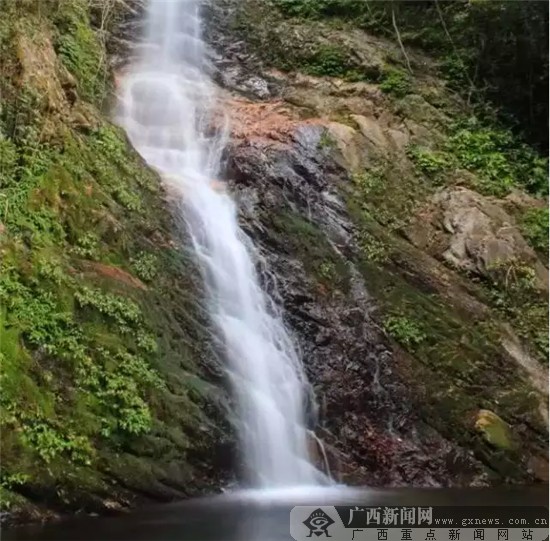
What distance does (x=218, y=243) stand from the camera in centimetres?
981

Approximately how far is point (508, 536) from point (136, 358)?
4.09 meters

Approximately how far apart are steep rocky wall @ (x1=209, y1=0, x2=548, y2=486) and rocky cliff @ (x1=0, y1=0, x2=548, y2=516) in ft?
0.11

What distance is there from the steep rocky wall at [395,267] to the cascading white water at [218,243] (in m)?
0.42

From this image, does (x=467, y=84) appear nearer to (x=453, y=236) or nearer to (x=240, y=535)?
(x=453, y=236)

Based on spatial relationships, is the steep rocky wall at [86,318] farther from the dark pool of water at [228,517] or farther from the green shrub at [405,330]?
the green shrub at [405,330]

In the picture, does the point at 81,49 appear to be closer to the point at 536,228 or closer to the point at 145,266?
the point at 145,266

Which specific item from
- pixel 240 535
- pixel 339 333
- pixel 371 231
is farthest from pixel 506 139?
pixel 240 535

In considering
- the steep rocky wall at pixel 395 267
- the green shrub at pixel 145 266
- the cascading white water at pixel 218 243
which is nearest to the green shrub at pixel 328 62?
the steep rocky wall at pixel 395 267

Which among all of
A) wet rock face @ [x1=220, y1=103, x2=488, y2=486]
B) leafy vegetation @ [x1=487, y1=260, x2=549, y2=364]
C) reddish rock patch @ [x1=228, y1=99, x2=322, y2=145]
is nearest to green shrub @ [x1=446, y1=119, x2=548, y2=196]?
leafy vegetation @ [x1=487, y1=260, x2=549, y2=364]

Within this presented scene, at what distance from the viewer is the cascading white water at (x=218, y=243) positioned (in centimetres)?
784

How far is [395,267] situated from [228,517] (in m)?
5.59

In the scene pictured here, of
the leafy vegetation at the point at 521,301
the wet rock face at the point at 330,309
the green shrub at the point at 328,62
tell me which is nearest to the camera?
the wet rock face at the point at 330,309

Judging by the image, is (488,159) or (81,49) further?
(488,159)

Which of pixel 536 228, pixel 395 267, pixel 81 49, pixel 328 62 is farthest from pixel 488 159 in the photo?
pixel 81 49
